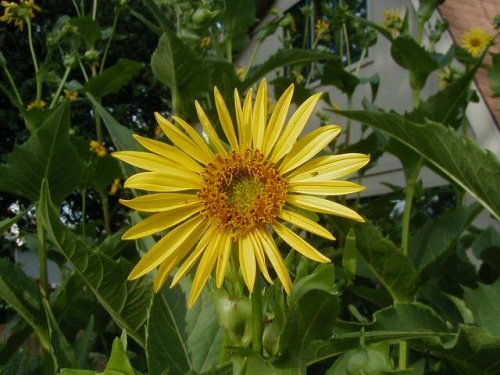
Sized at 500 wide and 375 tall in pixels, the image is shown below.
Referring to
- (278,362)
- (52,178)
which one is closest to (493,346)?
(278,362)

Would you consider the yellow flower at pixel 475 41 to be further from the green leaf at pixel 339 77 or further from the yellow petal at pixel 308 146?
the yellow petal at pixel 308 146

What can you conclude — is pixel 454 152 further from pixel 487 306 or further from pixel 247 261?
pixel 247 261

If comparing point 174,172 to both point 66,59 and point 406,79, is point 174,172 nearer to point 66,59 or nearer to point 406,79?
point 66,59

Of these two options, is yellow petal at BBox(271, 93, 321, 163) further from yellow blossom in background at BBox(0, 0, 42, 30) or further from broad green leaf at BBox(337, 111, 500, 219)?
yellow blossom in background at BBox(0, 0, 42, 30)

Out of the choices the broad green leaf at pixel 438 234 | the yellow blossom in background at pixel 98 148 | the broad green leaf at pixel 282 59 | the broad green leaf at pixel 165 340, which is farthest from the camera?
the yellow blossom in background at pixel 98 148

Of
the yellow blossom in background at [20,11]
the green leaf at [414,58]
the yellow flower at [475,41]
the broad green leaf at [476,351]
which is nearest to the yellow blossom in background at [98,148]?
the yellow blossom in background at [20,11]

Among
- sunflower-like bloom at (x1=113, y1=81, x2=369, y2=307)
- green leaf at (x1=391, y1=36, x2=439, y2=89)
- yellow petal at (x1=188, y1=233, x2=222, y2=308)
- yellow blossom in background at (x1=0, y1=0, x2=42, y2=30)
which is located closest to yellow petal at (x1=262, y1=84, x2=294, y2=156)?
sunflower-like bloom at (x1=113, y1=81, x2=369, y2=307)
